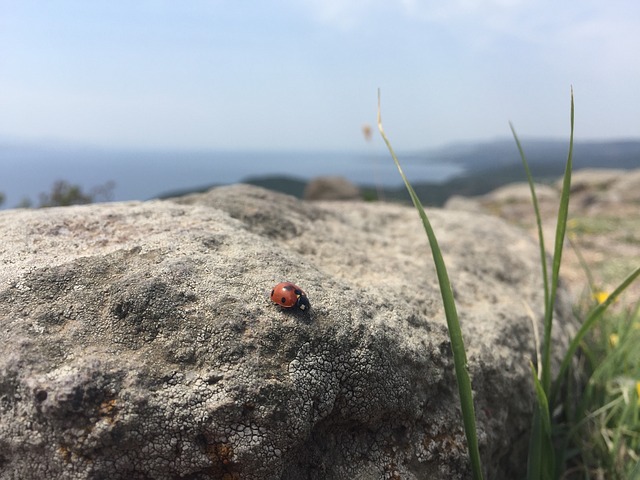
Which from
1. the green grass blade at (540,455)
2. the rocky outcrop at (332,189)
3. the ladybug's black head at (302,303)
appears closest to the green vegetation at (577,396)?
the green grass blade at (540,455)

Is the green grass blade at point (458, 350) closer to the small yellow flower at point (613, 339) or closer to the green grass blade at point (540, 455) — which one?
the green grass blade at point (540, 455)

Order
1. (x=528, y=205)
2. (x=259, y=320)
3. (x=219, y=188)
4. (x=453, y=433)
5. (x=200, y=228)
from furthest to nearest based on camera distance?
(x=528, y=205)
(x=219, y=188)
(x=200, y=228)
(x=453, y=433)
(x=259, y=320)

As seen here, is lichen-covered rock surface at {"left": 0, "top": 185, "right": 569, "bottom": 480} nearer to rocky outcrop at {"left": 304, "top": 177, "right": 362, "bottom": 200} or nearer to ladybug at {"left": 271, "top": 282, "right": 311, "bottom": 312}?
ladybug at {"left": 271, "top": 282, "right": 311, "bottom": 312}

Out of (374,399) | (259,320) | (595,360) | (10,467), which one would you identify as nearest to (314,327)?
(259,320)

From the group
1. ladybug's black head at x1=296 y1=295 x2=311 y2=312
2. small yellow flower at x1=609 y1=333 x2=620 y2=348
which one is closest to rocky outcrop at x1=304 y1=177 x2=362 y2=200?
small yellow flower at x1=609 y1=333 x2=620 y2=348

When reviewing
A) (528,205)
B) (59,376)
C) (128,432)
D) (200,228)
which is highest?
(200,228)

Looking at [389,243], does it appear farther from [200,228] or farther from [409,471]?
[409,471]
